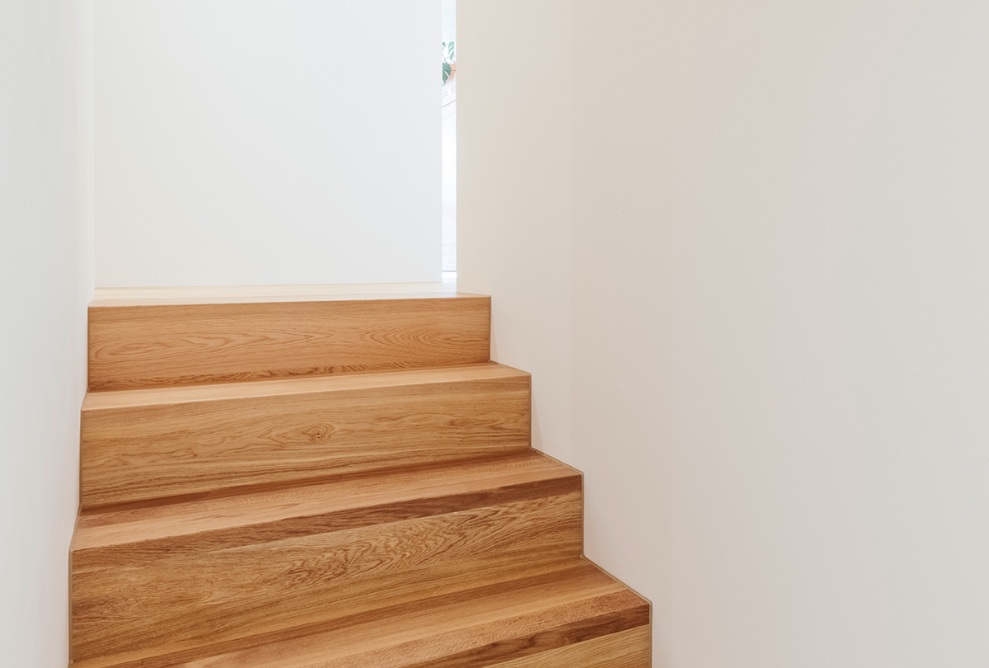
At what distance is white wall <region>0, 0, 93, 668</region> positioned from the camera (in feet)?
2.07

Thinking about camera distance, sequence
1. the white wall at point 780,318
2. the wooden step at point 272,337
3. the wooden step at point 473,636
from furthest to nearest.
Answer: the wooden step at point 272,337
the wooden step at point 473,636
the white wall at point 780,318

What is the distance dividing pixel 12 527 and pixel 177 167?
9.18 feet

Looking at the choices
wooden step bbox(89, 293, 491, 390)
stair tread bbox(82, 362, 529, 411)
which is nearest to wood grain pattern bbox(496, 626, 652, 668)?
stair tread bbox(82, 362, 529, 411)

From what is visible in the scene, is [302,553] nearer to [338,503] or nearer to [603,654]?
[338,503]

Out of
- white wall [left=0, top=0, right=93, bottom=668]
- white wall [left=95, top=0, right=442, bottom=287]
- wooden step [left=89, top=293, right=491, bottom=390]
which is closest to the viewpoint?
white wall [left=0, top=0, right=93, bottom=668]

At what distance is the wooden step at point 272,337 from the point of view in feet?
5.46

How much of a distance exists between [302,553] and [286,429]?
1.04ft

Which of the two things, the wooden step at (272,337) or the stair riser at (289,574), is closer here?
the stair riser at (289,574)

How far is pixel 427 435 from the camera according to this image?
171 centimetres

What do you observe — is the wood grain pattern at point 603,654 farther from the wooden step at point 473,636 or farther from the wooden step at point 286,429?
the wooden step at point 286,429

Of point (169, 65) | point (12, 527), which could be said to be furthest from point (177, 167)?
point (12, 527)

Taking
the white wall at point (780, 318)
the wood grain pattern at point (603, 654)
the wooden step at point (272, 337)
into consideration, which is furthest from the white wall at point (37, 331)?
the white wall at point (780, 318)

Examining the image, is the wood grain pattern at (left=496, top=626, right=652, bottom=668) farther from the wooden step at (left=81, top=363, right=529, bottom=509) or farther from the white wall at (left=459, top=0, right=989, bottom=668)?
the wooden step at (left=81, top=363, right=529, bottom=509)

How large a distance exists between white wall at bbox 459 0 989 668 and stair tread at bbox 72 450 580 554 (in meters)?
0.19
